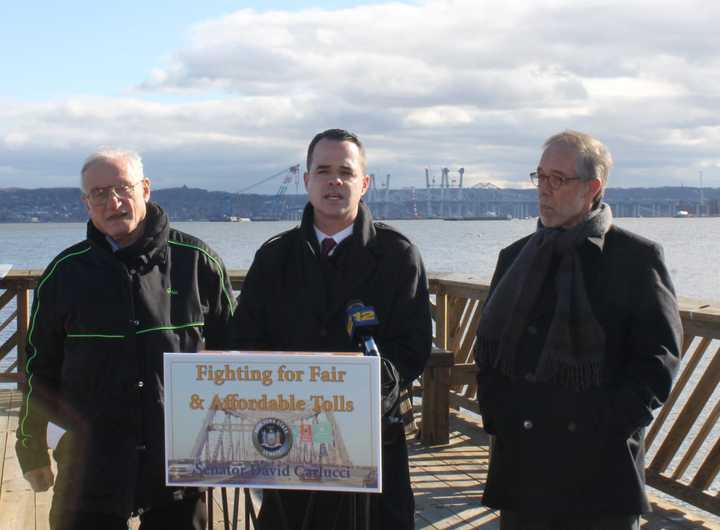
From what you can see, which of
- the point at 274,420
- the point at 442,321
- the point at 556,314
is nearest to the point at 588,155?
the point at 556,314

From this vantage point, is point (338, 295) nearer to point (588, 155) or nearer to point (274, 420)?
point (274, 420)

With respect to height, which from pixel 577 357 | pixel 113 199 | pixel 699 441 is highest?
pixel 113 199

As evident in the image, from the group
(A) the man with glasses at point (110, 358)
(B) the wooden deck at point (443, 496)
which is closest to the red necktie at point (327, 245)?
(A) the man with glasses at point (110, 358)

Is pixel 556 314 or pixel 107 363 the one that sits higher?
pixel 556 314

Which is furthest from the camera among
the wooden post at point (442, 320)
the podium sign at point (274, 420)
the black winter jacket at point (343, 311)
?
the wooden post at point (442, 320)

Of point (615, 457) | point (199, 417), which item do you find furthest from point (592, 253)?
point (199, 417)

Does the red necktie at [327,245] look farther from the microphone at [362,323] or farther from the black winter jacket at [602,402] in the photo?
the black winter jacket at [602,402]

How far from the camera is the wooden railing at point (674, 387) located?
4.86 m

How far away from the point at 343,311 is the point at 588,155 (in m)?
0.94

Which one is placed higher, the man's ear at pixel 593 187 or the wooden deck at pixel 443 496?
the man's ear at pixel 593 187

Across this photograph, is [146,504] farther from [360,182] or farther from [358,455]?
[360,182]

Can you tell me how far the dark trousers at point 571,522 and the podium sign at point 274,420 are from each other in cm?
85

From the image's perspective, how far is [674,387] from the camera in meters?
5.23

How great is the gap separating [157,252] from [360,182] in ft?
2.49
